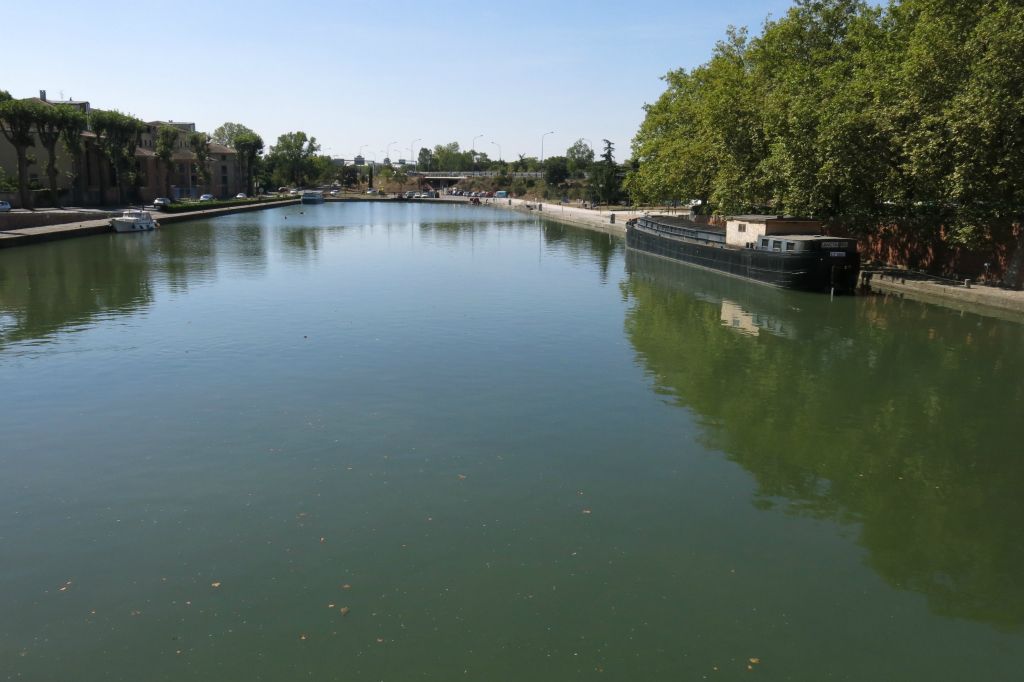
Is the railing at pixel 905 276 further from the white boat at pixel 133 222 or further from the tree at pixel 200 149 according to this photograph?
the tree at pixel 200 149

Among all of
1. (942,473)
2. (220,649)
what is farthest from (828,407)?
(220,649)

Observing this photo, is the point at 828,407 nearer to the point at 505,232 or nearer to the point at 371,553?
the point at 371,553

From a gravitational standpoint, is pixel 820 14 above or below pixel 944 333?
above

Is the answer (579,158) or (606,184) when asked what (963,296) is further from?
(579,158)

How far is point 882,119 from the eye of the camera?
102 feet

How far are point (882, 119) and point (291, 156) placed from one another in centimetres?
14205

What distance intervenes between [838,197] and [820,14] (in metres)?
12.4

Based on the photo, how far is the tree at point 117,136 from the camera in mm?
74938

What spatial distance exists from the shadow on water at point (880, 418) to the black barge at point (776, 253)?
64.3 inches

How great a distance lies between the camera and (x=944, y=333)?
2591 cm

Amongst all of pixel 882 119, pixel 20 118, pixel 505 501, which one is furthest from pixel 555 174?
pixel 505 501

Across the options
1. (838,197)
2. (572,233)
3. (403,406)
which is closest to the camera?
(403,406)

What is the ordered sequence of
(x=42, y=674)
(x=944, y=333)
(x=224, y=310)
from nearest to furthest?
(x=42, y=674) → (x=944, y=333) → (x=224, y=310)

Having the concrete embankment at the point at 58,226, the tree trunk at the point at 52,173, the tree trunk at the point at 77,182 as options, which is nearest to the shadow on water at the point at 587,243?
the concrete embankment at the point at 58,226
